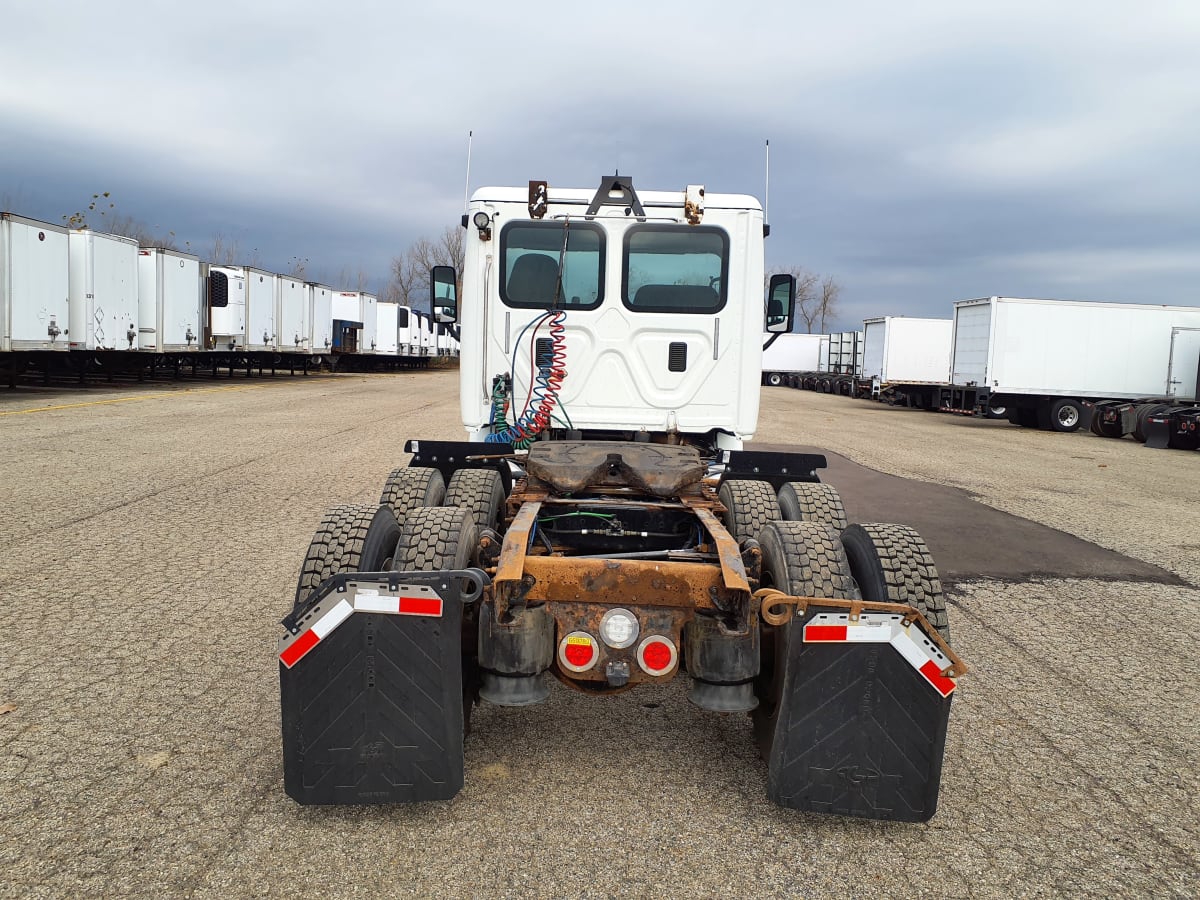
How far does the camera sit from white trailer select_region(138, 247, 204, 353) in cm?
2341

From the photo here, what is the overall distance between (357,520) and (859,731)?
6.73ft

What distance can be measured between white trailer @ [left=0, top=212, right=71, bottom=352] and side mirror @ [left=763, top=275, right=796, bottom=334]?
56.5 feet

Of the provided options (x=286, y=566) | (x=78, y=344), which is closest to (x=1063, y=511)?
(x=286, y=566)

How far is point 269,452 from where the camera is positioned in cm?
1246

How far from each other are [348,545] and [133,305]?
22.5 meters

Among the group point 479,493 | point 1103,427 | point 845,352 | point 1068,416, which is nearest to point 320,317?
point 845,352

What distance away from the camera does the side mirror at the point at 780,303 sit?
246 inches

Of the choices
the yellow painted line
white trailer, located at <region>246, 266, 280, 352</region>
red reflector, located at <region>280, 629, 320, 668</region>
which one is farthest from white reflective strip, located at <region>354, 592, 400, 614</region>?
white trailer, located at <region>246, 266, 280, 352</region>

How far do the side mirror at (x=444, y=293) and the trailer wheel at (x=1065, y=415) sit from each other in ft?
74.3

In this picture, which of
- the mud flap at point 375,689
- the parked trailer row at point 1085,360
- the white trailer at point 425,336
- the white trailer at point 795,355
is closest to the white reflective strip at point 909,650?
the mud flap at point 375,689

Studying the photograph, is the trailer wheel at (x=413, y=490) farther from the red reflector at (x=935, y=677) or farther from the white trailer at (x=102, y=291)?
the white trailer at (x=102, y=291)

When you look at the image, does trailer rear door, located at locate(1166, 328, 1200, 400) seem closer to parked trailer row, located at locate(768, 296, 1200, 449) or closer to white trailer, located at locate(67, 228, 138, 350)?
parked trailer row, located at locate(768, 296, 1200, 449)

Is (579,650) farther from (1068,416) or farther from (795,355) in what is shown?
(795,355)

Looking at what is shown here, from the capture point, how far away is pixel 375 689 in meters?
2.88
